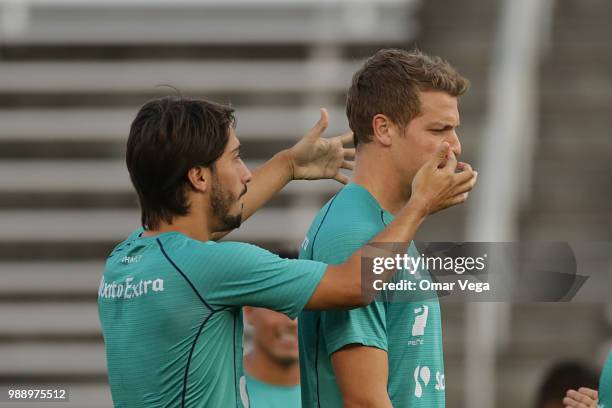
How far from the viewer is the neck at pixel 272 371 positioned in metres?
5.25

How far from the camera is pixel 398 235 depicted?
3088mm

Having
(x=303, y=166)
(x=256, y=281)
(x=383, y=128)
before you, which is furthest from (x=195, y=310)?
(x=303, y=166)

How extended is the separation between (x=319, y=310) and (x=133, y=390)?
0.56m

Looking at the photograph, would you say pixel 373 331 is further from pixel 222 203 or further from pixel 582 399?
pixel 582 399

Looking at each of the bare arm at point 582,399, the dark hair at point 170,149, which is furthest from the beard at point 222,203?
the bare arm at point 582,399

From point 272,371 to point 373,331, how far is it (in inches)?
82.0

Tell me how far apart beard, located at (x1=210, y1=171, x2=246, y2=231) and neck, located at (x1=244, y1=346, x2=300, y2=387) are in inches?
81.7

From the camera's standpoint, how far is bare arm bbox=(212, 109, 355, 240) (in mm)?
3877

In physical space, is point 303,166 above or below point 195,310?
above

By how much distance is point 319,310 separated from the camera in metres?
3.35

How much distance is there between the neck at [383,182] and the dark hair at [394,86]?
0.26ft

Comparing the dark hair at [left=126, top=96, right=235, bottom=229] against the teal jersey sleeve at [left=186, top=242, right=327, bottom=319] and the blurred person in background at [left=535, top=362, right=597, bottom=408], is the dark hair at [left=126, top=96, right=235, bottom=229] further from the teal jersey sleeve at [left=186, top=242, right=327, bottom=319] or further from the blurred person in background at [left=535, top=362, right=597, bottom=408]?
the blurred person in background at [left=535, top=362, right=597, bottom=408]

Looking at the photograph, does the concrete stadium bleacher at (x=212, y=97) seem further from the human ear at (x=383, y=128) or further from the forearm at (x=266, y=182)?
the human ear at (x=383, y=128)

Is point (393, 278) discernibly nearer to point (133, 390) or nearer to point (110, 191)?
point (133, 390)
